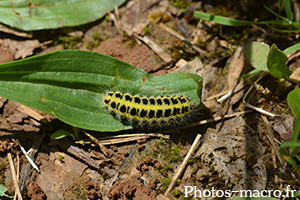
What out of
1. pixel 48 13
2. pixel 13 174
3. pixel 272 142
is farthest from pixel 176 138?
pixel 48 13

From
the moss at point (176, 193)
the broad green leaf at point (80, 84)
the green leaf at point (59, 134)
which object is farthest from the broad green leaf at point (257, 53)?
the green leaf at point (59, 134)

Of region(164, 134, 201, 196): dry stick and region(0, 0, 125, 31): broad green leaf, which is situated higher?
region(0, 0, 125, 31): broad green leaf

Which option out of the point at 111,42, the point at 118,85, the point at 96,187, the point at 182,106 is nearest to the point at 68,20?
the point at 111,42

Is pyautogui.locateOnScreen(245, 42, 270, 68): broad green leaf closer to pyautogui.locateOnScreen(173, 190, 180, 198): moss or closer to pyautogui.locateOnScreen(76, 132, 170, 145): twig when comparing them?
pyautogui.locateOnScreen(76, 132, 170, 145): twig

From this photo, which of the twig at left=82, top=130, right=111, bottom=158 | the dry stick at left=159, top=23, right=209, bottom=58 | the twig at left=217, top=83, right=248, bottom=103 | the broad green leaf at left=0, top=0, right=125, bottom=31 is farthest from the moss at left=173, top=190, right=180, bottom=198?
the broad green leaf at left=0, top=0, right=125, bottom=31

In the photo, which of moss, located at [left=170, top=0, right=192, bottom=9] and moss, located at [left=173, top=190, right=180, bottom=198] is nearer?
moss, located at [left=173, top=190, right=180, bottom=198]

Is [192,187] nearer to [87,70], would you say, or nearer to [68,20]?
[87,70]

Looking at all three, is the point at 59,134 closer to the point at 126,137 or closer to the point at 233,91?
the point at 126,137
